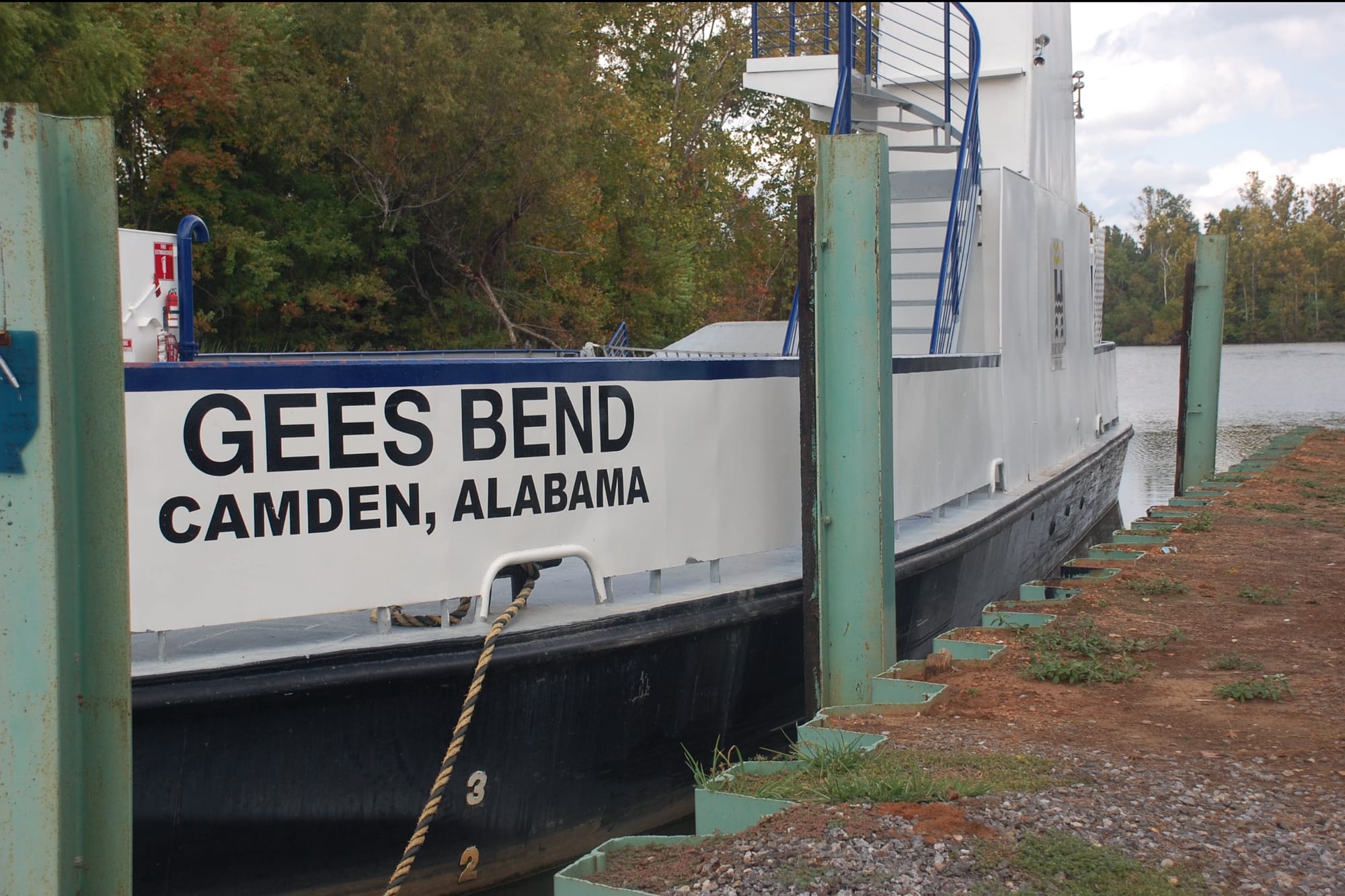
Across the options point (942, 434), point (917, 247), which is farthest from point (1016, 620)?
point (917, 247)

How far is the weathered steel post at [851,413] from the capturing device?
5.33m

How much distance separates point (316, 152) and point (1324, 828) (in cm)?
1808

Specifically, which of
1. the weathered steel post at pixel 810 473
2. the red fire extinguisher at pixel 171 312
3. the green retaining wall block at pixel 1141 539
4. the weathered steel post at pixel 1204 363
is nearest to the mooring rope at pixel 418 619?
the weathered steel post at pixel 810 473

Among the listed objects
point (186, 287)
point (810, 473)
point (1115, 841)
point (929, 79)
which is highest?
point (929, 79)

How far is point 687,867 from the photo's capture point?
3355 millimetres

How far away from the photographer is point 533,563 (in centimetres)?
491

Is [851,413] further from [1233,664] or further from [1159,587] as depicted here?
[1159,587]

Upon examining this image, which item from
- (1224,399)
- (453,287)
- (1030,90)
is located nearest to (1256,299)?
(1224,399)

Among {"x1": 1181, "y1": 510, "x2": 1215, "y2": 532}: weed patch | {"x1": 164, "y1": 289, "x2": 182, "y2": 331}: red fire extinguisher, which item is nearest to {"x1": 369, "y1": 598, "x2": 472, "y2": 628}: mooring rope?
{"x1": 164, "y1": 289, "x2": 182, "y2": 331}: red fire extinguisher

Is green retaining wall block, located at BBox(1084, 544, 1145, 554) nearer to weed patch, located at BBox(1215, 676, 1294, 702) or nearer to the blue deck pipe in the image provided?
weed patch, located at BBox(1215, 676, 1294, 702)

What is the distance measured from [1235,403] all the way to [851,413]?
38422 millimetres

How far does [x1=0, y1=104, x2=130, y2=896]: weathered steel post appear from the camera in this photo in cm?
285

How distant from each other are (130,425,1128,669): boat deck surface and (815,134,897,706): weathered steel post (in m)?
0.50

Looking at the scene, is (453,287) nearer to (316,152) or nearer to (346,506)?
(316,152)
